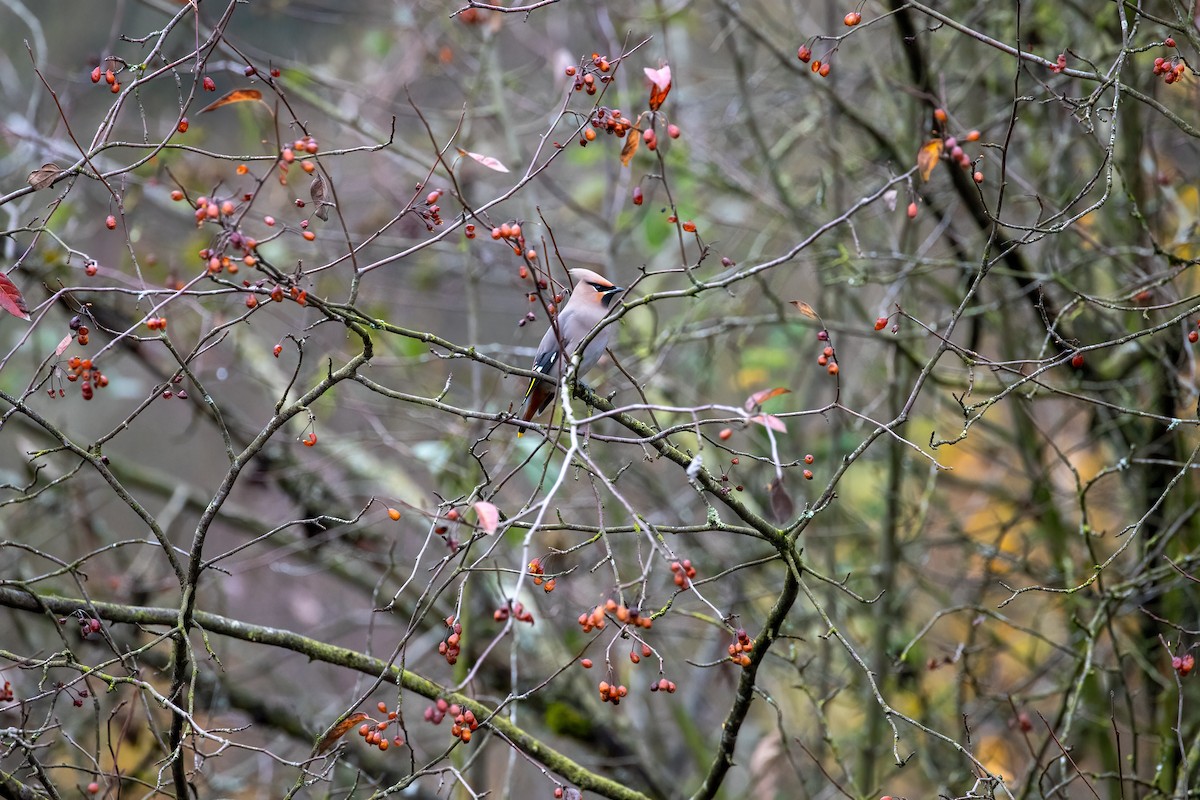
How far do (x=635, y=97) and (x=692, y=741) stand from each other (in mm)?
3731

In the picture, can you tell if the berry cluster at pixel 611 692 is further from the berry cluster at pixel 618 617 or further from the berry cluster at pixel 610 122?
the berry cluster at pixel 610 122

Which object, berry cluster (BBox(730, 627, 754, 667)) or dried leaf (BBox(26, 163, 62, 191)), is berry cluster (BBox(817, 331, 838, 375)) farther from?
dried leaf (BBox(26, 163, 62, 191))

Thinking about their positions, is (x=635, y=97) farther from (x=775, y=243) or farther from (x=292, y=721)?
(x=292, y=721)

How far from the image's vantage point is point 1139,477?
4855 millimetres

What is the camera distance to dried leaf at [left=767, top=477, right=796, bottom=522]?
2.17 meters

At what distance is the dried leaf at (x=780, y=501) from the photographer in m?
2.17

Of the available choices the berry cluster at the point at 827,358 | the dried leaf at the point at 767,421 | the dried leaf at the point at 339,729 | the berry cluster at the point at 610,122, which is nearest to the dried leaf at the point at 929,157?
the berry cluster at the point at 827,358

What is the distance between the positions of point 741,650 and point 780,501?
0.42 metres

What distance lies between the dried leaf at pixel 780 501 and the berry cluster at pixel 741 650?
10.2 inches

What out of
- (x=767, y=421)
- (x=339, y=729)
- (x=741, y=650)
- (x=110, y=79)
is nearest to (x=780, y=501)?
(x=767, y=421)

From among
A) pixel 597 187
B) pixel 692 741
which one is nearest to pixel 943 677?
pixel 692 741

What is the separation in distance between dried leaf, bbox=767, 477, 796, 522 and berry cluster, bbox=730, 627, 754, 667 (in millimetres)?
259

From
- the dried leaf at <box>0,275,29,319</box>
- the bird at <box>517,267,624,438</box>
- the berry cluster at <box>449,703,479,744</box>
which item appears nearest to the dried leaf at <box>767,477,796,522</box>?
the berry cluster at <box>449,703,479,744</box>

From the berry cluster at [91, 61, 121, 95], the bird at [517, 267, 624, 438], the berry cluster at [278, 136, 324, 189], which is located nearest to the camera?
the berry cluster at [278, 136, 324, 189]
